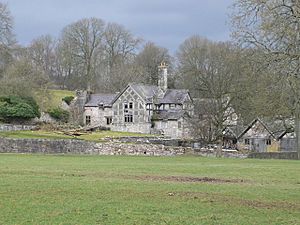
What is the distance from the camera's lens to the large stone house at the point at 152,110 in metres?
87.6

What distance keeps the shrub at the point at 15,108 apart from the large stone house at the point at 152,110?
1529 cm

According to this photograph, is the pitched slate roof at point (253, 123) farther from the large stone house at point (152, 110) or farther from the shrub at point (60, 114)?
the shrub at point (60, 114)

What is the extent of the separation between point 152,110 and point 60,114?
14640 mm

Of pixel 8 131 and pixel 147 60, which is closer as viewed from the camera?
pixel 8 131

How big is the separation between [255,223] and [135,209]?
11.0 ft

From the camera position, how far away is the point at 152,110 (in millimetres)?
90438

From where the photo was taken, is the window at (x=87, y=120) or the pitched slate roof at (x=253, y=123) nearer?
the pitched slate roof at (x=253, y=123)

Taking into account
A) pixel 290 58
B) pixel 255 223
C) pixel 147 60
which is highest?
pixel 147 60

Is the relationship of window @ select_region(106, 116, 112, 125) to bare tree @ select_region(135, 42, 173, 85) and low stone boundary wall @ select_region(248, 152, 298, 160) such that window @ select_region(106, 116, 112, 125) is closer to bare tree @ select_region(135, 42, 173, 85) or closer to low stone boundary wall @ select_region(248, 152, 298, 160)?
bare tree @ select_region(135, 42, 173, 85)

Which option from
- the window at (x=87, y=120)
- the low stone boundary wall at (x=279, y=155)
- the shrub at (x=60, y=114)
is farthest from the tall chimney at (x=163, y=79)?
the low stone boundary wall at (x=279, y=155)

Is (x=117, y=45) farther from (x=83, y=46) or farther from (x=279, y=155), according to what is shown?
(x=279, y=155)

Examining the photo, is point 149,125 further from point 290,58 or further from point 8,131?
point 290,58

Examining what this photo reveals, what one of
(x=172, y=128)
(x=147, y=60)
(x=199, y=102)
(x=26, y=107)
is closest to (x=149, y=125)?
(x=172, y=128)

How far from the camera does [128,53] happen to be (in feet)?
399
